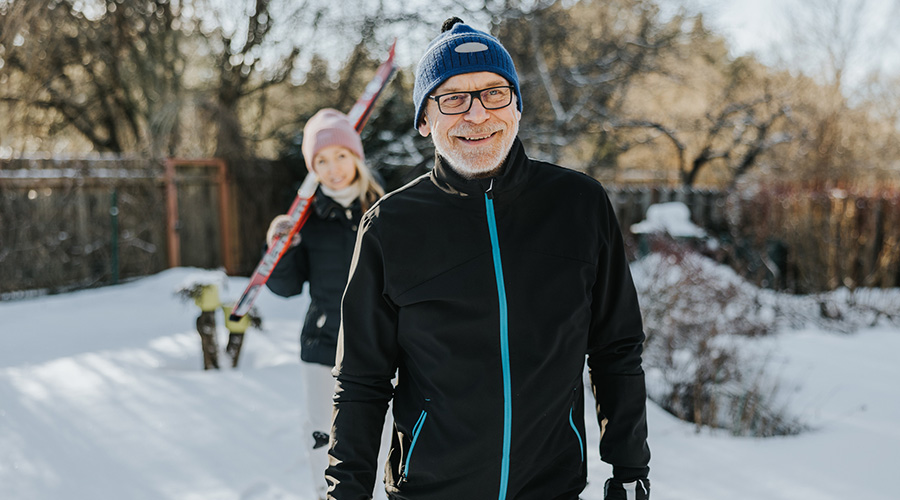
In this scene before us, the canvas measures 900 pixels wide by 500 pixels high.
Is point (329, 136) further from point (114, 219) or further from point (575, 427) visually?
point (114, 219)

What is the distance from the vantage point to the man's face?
155cm

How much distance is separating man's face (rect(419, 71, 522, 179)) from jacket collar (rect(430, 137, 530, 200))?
17 mm

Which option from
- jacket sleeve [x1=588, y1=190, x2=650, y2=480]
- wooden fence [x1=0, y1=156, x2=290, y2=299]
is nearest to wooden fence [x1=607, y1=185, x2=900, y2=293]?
jacket sleeve [x1=588, y1=190, x2=650, y2=480]

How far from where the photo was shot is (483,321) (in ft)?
4.86

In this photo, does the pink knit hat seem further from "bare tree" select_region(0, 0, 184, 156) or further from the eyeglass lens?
"bare tree" select_region(0, 0, 184, 156)

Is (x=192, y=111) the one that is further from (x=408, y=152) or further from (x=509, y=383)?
(x=509, y=383)

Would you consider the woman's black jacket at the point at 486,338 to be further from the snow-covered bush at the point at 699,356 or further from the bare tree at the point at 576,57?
the bare tree at the point at 576,57

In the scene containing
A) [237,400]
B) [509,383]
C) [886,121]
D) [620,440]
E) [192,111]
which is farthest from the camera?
[886,121]

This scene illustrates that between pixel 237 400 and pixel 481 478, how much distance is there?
3.54 m

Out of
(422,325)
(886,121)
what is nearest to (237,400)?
(422,325)

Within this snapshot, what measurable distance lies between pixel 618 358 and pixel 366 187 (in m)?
1.68

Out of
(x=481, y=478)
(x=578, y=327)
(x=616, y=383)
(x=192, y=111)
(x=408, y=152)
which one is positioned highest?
(x=192, y=111)

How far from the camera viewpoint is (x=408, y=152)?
1016cm

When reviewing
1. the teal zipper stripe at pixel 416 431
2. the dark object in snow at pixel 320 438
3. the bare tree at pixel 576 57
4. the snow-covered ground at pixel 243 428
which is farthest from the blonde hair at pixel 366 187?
the bare tree at pixel 576 57
